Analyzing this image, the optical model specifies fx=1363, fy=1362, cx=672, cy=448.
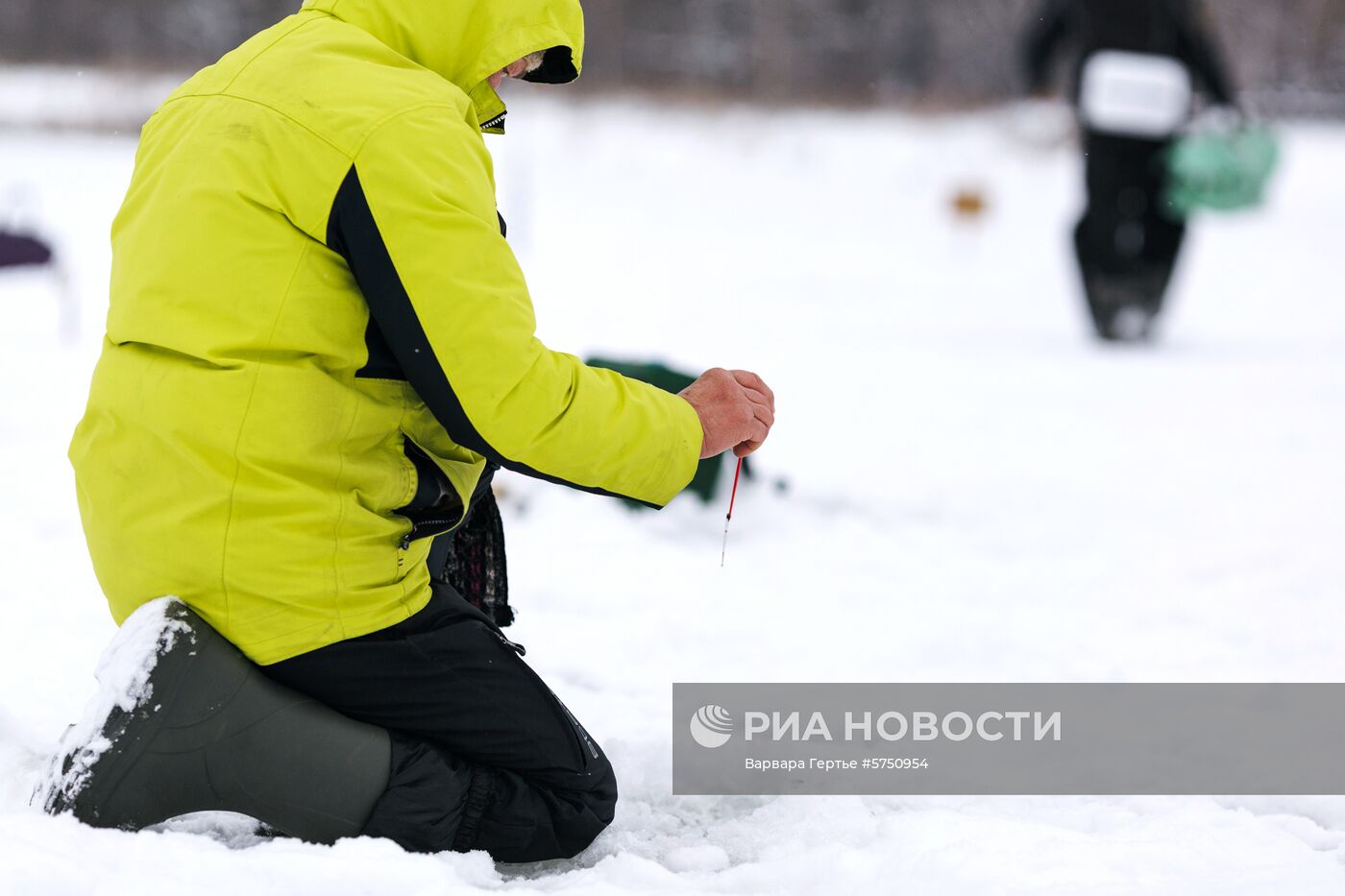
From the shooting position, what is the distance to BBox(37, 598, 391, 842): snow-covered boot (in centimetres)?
179

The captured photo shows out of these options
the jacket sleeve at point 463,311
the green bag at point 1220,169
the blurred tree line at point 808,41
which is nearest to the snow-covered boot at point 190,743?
the jacket sleeve at point 463,311

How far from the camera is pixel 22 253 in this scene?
5.92 metres

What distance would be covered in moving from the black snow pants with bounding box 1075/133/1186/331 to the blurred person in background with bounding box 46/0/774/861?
21.6ft

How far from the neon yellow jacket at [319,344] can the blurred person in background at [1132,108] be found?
263 inches

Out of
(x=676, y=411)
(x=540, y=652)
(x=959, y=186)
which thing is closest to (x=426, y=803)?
(x=676, y=411)

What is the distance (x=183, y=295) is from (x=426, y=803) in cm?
77

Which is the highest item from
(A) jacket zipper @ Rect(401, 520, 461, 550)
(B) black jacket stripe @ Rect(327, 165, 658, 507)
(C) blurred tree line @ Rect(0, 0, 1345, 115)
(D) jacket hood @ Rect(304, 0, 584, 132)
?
(D) jacket hood @ Rect(304, 0, 584, 132)

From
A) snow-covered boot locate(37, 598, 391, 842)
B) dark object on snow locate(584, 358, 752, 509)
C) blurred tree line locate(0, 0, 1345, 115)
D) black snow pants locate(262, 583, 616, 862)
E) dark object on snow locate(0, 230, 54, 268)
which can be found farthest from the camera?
blurred tree line locate(0, 0, 1345, 115)

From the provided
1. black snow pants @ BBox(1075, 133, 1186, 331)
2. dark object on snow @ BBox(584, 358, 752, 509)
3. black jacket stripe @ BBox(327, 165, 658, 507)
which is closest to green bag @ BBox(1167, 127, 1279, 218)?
black snow pants @ BBox(1075, 133, 1186, 331)

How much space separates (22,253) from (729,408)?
4.96 m

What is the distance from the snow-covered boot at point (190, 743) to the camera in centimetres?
179

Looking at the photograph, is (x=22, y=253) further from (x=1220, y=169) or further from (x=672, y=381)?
(x=1220, y=169)

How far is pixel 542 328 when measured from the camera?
25.6 feet

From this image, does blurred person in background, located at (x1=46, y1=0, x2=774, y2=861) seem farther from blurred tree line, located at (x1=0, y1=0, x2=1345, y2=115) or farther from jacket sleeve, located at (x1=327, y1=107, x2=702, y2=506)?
blurred tree line, located at (x1=0, y1=0, x2=1345, y2=115)
